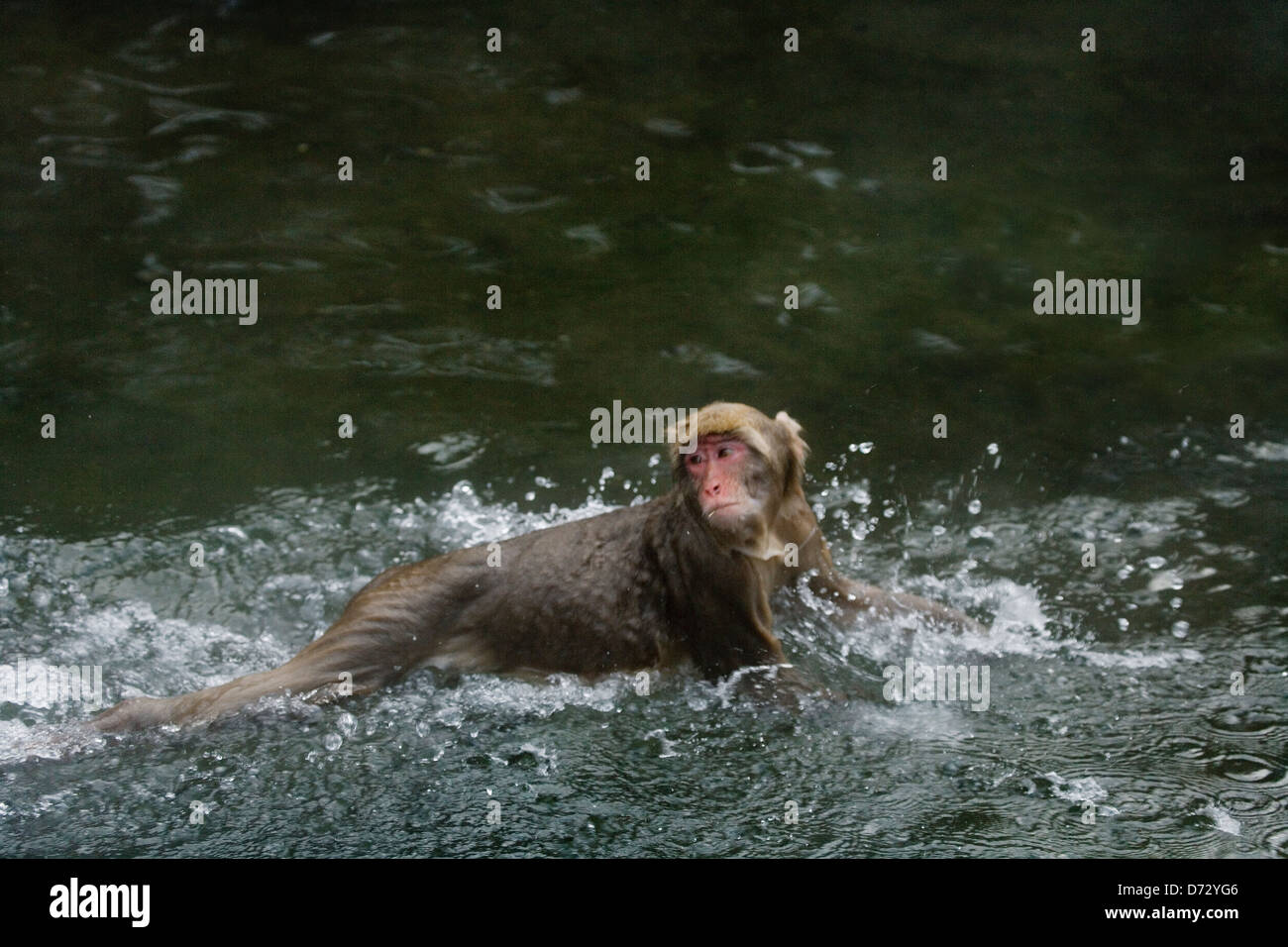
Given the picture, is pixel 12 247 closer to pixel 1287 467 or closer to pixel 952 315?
pixel 952 315

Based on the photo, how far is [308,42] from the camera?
42.3 ft

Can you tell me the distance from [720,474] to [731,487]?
0.25 ft

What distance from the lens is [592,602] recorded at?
6.30 metres

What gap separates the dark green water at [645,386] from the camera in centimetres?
577
